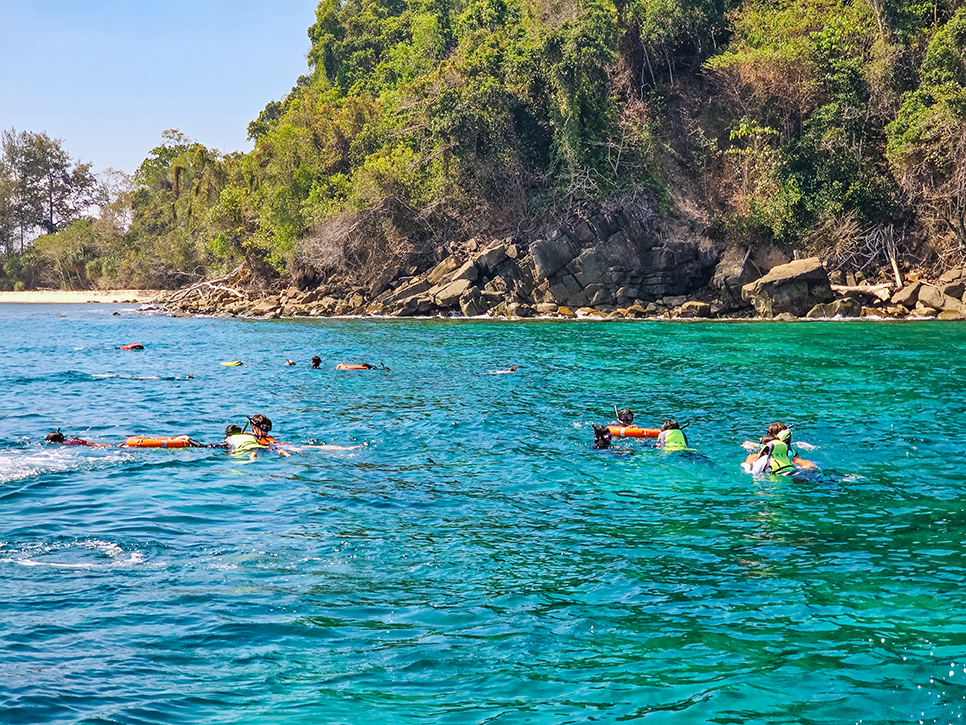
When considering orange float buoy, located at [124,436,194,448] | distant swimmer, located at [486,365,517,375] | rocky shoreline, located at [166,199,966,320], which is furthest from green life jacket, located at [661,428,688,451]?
rocky shoreline, located at [166,199,966,320]

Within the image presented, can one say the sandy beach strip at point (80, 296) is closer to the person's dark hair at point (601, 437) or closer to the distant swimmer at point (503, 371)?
the distant swimmer at point (503, 371)

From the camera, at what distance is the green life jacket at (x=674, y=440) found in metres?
12.7

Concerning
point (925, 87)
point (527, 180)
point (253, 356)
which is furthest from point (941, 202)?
point (253, 356)

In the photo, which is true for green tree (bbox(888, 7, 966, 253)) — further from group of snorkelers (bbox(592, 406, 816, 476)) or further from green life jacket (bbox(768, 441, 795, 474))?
green life jacket (bbox(768, 441, 795, 474))

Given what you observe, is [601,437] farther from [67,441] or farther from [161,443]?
[67,441]

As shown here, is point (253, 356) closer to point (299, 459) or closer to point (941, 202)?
point (299, 459)

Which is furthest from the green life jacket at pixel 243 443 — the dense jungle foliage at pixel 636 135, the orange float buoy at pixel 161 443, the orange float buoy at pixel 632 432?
the dense jungle foliage at pixel 636 135

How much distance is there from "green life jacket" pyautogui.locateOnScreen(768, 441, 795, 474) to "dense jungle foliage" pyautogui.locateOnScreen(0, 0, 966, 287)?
28.0 meters

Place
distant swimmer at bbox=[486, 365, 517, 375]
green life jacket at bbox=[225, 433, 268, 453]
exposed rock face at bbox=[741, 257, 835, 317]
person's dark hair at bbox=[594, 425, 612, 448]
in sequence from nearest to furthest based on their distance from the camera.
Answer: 1. person's dark hair at bbox=[594, 425, 612, 448]
2. green life jacket at bbox=[225, 433, 268, 453]
3. distant swimmer at bbox=[486, 365, 517, 375]
4. exposed rock face at bbox=[741, 257, 835, 317]

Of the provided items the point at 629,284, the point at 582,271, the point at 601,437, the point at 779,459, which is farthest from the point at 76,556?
the point at 629,284

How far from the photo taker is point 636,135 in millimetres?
40688

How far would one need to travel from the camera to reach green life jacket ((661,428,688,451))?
12680 millimetres

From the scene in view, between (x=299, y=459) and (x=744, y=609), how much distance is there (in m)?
8.11

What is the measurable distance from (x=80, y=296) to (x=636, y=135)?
54390mm
